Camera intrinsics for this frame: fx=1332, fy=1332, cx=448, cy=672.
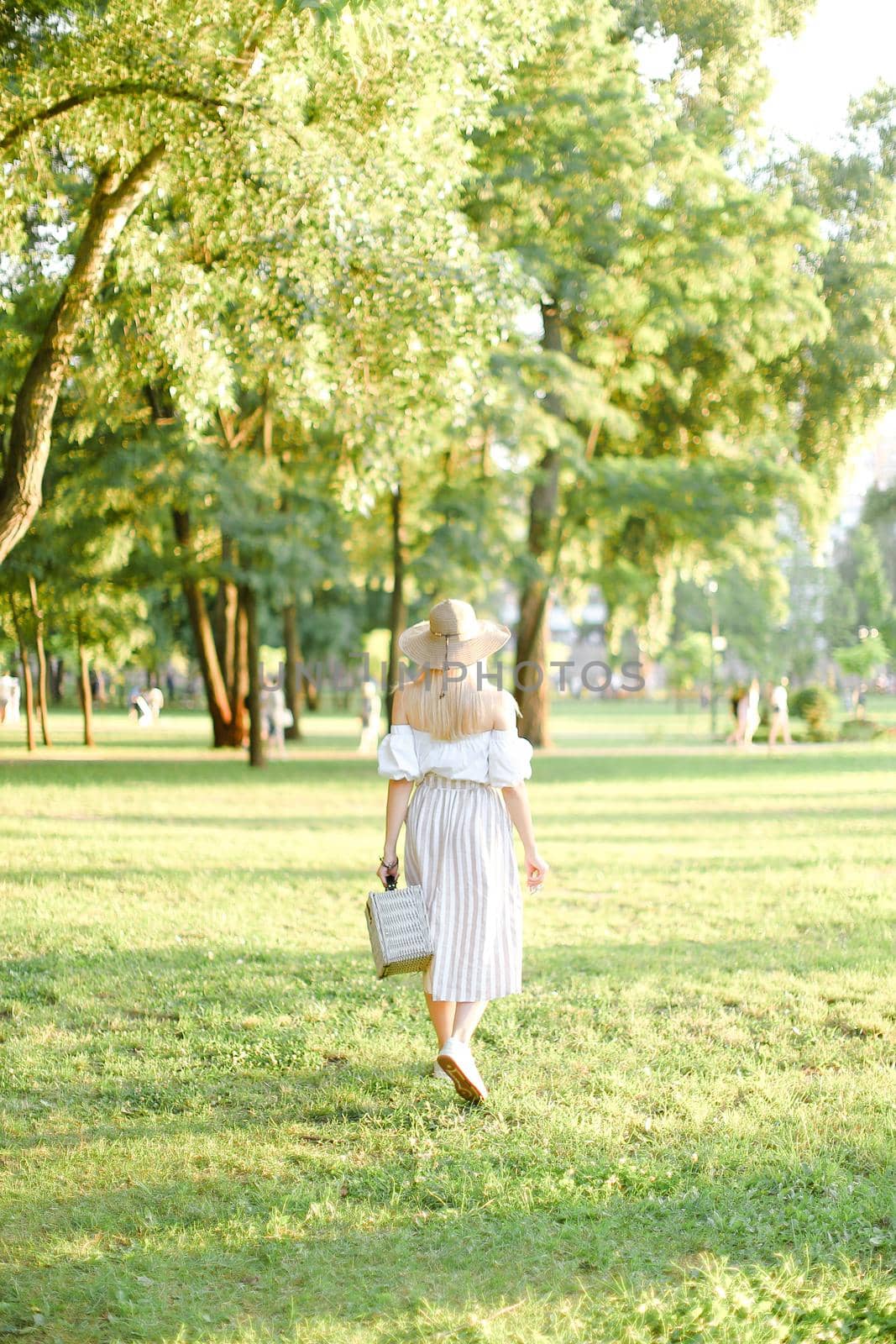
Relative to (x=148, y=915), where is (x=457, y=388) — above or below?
above

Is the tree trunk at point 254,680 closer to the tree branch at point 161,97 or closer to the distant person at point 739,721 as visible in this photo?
the distant person at point 739,721

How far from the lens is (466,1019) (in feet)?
17.8

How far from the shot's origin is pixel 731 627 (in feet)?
254

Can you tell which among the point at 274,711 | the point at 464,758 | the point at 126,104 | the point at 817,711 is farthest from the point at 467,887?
the point at 817,711

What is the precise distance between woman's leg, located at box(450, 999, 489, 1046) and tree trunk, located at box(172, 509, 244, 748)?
19.8 meters

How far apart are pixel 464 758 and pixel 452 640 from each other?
503 millimetres

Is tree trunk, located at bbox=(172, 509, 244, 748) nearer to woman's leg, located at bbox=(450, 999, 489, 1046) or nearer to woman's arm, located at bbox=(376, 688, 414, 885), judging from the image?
woman's arm, located at bbox=(376, 688, 414, 885)

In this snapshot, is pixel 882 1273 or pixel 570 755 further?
pixel 570 755

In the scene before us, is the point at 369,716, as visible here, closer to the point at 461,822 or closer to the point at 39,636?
the point at 39,636

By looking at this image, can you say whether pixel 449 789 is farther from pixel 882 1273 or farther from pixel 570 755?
pixel 570 755

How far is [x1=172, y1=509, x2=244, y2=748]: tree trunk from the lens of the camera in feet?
87.3

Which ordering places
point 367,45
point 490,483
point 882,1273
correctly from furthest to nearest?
point 490,483 < point 367,45 < point 882,1273

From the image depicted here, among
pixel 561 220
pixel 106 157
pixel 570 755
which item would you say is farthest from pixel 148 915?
pixel 570 755

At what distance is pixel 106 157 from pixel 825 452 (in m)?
18.3
